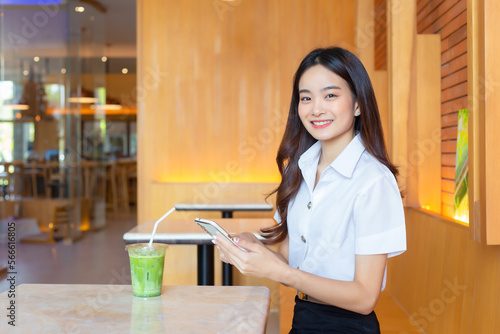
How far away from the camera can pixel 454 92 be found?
2770mm

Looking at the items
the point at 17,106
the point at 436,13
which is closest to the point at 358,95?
the point at 436,13

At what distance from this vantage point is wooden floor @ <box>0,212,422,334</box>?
4.79 m

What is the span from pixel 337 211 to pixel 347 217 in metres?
0.04

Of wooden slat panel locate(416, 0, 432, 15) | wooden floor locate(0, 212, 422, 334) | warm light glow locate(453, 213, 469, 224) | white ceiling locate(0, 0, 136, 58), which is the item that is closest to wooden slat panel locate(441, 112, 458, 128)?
warm light glow locate(453, 213, 469, 224)

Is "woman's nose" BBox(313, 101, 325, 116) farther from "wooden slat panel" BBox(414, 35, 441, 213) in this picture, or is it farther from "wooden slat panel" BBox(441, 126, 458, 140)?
"wooden slat panel" BBox(414, 35, 441, 213)

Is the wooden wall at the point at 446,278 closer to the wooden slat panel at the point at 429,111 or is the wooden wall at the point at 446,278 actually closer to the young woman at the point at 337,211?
the wooden slat panel at the point at 429,111

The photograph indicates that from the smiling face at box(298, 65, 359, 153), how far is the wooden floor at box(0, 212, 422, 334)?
1.68 meters

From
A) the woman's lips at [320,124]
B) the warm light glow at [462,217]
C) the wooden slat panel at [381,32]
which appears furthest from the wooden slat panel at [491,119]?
the wooden slat panel at [381,32]

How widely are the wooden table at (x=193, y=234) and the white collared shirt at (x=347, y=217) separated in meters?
0.88

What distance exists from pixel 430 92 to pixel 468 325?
1485 mm

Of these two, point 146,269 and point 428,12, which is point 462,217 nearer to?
point 428,12

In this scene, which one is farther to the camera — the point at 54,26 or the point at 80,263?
the point at 54,26

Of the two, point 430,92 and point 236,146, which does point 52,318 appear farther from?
point 236,146

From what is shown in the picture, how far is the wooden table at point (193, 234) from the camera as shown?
2.35 meters
